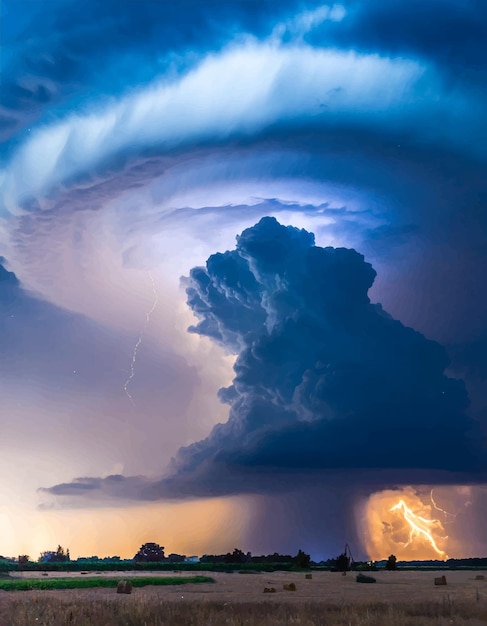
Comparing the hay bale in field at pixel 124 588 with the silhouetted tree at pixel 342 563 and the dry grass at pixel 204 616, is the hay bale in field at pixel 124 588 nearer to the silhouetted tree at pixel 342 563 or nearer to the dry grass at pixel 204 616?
the dry grass at pixel 204 616

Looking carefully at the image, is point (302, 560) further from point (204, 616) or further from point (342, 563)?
point (204, 616)

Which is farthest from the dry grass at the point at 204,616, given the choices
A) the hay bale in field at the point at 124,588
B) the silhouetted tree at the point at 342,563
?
the silhouetted tree at the point at 342,563

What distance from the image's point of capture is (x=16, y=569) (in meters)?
138

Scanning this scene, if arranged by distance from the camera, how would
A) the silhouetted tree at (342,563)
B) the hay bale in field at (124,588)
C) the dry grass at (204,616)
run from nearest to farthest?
1. the dry grass at (204,616)
2. the hay bale in field at (124,588)
3. the silhouetted tree at (342,563)

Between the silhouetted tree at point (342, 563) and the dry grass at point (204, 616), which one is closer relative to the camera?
the dry grass at point (204, 616)

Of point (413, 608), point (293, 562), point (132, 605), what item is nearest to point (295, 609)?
point (413, 608)

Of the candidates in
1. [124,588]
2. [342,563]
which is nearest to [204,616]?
[124,588]

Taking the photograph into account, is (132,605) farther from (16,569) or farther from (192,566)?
(192,566)

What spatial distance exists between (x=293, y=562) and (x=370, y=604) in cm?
13772

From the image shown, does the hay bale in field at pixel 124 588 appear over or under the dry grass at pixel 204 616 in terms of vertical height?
over

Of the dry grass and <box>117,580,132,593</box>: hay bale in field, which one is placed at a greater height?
<box>117,580,132,593</box>: hay bale in field

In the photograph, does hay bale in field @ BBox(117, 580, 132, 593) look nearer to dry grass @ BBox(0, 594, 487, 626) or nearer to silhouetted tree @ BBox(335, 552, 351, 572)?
dry grass @ BBox(0, 594, 487, 626)

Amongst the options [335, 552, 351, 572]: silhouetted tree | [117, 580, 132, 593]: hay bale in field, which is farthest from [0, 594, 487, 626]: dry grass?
[335, 552, 351, 572]: silhouetted tree

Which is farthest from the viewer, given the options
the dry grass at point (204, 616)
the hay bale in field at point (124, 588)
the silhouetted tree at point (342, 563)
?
the silhouetted tree at point (342, 563)
